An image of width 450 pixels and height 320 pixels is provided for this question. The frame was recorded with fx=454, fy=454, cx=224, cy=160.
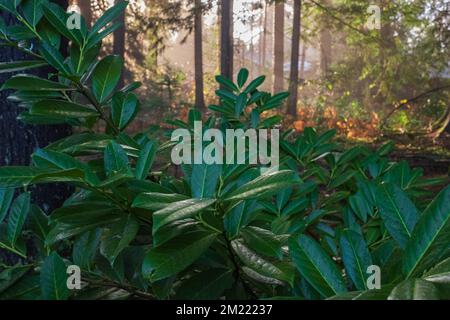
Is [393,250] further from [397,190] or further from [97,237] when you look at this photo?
[97,237]

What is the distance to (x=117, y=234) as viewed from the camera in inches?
29.4

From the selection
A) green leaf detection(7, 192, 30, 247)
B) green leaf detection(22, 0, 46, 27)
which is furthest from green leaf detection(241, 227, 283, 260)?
green leaf detection(22, 0, 46, 27)

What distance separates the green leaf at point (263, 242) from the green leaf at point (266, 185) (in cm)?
9

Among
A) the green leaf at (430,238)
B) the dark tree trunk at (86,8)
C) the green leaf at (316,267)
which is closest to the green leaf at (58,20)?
the green leaf at (316,267)

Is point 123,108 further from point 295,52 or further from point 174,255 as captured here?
point 295,52

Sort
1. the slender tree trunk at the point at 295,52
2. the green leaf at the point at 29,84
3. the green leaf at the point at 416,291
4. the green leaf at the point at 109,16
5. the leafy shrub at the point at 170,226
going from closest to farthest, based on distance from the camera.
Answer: the green leaf at the point at 416,291 → the leafy shrub at the point at 170,226 → the green leaf at the point at 29,84 → the green leaf at the point at 109,16 → the slender tree trunk at the point at 295,52

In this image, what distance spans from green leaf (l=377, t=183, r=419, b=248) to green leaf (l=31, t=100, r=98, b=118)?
680mm

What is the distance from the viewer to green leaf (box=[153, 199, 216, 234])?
0.57 meters

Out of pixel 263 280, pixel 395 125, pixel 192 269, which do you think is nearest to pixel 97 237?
pixel 192 269

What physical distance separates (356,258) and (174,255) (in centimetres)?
26

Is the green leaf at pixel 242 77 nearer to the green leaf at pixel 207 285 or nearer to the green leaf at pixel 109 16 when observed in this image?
the green leaf at pixel 109 16

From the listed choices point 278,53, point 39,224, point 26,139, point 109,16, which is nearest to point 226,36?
point 278,53

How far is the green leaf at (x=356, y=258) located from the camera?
0.63 meters

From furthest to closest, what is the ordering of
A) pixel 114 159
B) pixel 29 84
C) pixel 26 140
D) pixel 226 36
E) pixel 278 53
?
pixel 278 53 < pixel 226 36 < pixel 26 140 < pixel 29 84 < pixel 114 159
